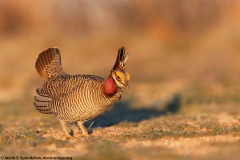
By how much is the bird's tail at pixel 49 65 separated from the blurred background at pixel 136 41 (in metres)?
5.47

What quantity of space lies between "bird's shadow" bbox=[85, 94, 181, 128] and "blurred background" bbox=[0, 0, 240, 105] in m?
0.81

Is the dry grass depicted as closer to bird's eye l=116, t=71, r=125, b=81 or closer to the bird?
the bird

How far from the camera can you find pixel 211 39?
22781mm

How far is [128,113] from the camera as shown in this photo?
12.4m

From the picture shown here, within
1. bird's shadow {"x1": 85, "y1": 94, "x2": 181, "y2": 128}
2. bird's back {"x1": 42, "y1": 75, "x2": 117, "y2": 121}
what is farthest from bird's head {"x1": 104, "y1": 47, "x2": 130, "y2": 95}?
bird's shadow {"x1": 85, "y1": 94, "x2": 181, "y2": 128}

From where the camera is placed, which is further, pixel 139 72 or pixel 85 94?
pixel 139 72

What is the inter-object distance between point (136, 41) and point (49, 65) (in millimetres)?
15509

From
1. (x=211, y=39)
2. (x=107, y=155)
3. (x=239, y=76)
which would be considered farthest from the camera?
(x=211, y=39)

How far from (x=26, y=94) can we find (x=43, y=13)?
15995 mm

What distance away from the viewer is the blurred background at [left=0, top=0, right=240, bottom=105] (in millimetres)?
17828

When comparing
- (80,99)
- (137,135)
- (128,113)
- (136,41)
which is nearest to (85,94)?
(80,99)

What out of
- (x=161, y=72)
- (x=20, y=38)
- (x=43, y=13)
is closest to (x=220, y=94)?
(x=161, y=72)

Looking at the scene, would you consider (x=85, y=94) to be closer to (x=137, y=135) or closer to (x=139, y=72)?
(x=137, y=135)

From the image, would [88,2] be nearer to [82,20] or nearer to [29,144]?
[82,20]
